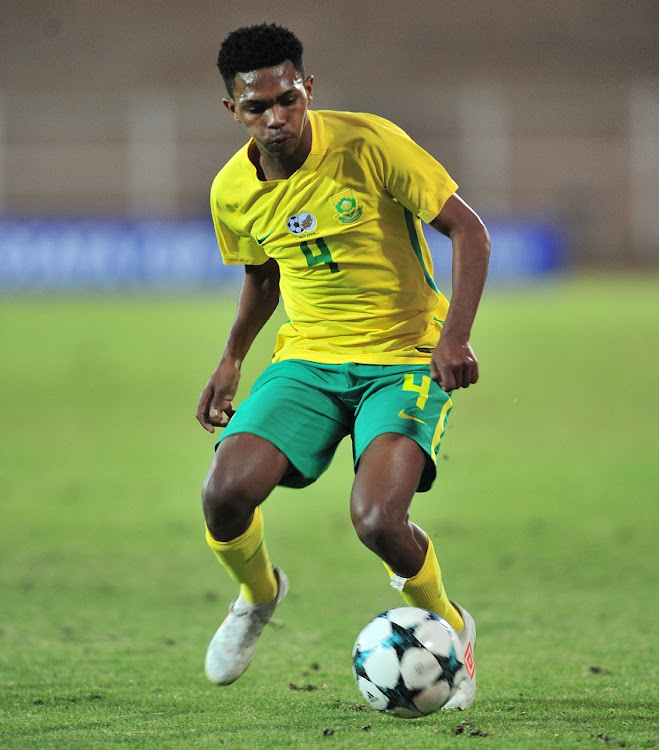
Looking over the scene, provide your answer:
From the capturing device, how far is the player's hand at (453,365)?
143 inches

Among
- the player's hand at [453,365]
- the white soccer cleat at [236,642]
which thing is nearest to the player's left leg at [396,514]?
the player's hand at [453,365]

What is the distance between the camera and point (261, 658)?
474 centimetres

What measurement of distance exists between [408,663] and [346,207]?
1.50 m

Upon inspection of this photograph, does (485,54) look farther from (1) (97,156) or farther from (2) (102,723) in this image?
(2) (102,723)

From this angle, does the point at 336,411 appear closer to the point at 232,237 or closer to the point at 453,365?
the point at 453,365

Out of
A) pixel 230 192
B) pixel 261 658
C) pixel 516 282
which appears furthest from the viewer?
pixel 516 282

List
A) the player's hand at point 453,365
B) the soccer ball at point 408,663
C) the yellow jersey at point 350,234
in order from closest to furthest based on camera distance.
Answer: the soccer ball at point 408,663 < the player's hand at point 453,365 < the yellow jersey at point 350,234

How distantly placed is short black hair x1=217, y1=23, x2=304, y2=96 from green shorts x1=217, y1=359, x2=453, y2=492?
1.00 m

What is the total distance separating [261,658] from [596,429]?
7.07m

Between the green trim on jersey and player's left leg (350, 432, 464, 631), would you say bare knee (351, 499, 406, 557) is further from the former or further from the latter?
the green trim on jersey

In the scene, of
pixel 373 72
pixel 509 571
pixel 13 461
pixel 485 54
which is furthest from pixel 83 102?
pixel 509 571

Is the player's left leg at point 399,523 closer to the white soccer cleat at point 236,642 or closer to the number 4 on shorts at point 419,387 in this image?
the number 4 on shorts at point 419,387

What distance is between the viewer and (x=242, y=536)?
4.00 m

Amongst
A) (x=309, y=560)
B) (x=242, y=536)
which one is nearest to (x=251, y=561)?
(x=242, y=536)
